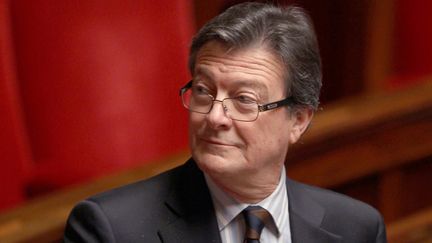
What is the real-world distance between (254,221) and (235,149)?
5cm

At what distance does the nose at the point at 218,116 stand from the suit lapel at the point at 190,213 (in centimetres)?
6

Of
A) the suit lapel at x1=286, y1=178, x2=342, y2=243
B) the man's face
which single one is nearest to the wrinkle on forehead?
the man's face

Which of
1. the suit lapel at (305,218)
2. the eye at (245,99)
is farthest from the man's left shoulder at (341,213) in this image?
the eye at (245,99)

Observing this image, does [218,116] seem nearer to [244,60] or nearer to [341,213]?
[244,60]

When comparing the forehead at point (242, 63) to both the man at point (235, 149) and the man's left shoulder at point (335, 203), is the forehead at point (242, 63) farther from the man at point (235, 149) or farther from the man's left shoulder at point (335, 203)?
the man's left shoulder at point (335, 203)

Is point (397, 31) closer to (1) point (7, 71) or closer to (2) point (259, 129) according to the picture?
(1) point (7, 71)

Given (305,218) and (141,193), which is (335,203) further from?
(141,193)

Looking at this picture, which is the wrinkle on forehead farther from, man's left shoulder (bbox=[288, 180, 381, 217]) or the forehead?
man's left shoulder (bbox=[288, 180, 381, 217])

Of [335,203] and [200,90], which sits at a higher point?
[200,90]

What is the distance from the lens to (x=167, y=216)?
1.83ft

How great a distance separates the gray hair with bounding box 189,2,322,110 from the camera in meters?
0.52

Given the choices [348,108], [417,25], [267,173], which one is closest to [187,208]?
[267,173]

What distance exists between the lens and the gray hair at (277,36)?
52cm

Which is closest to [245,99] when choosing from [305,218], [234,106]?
[234,106]
